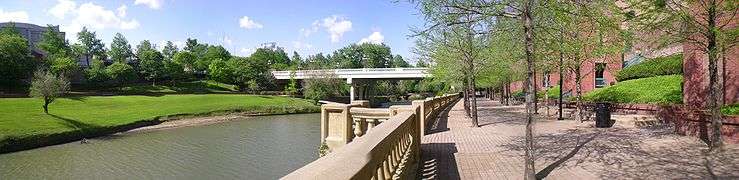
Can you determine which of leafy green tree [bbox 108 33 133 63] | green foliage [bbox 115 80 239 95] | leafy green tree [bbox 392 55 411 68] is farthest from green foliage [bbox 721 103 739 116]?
leafy green tree [bbox 392 55 411 68]

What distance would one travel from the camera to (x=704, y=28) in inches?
485

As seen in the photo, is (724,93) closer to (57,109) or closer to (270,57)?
(57,109)

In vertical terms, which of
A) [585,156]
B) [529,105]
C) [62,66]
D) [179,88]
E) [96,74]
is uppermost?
[62,66]

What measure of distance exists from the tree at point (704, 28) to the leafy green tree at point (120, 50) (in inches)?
3962

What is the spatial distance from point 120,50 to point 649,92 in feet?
326

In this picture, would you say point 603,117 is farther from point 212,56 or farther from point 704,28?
point 212,56

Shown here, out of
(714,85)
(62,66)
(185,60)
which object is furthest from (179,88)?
(714,85)

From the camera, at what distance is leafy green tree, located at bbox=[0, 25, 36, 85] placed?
62934 mm

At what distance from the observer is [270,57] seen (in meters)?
144

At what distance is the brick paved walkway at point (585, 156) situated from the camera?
898cm

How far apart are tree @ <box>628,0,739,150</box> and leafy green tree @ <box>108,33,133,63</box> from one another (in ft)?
330

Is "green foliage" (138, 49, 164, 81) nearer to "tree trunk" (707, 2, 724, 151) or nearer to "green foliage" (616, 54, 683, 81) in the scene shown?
"green foliage" (616, 54, 683, 81)

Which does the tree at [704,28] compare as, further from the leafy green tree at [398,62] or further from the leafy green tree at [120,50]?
the leafy green tree at [398,62]

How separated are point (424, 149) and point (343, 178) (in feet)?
33.8
